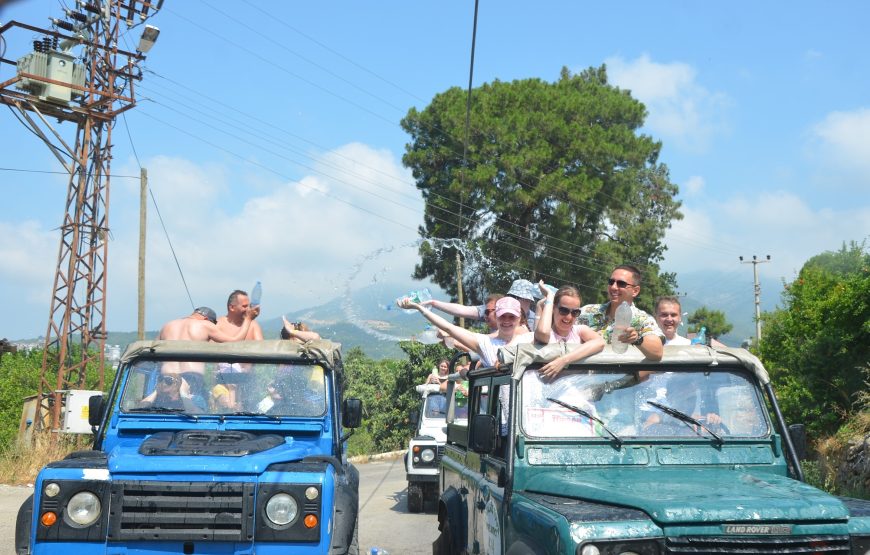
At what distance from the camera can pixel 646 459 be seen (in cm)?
513

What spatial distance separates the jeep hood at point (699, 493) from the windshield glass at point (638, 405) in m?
0.28

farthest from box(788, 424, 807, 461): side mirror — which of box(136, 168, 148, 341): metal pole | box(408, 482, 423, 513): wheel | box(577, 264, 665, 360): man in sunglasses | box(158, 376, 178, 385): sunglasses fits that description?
box(136, 168, 148, 341): metal pole

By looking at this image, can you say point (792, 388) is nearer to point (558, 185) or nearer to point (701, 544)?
point (701, 544)

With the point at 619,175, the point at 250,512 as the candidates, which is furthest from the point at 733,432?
the point at 619,175

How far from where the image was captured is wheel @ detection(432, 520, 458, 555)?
666 cm

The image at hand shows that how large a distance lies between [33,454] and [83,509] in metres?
14.1

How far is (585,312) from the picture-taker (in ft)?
22.4

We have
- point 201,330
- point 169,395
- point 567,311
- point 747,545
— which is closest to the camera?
point 747,545

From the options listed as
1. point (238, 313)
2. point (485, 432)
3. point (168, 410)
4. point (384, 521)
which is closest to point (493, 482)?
point (485, 432)

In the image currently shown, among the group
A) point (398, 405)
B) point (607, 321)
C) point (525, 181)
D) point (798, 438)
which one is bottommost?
point (398, 405)

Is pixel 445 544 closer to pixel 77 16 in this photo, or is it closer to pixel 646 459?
pixel 646 459

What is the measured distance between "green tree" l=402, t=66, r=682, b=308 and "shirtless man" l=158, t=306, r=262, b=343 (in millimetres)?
24159

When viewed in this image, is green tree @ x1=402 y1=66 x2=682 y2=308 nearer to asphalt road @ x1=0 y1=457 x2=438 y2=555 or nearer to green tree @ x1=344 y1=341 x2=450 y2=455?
green tree @ x1=344 y1=341 x2=450 y2=455

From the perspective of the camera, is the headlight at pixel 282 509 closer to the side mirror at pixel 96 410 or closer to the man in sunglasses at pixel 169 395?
the man in sunglasses at pixel 169 395
